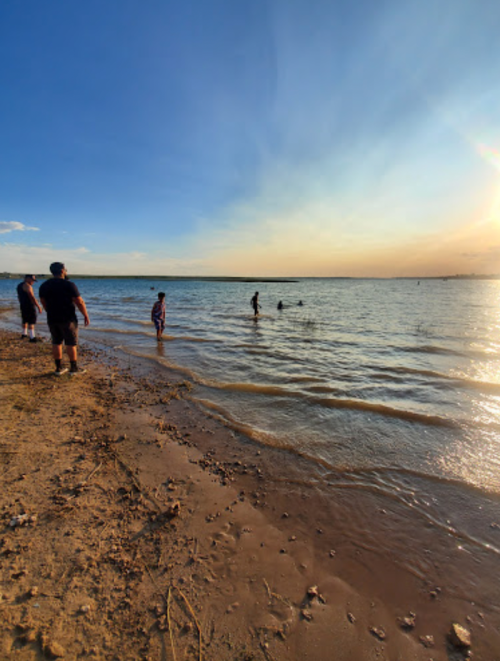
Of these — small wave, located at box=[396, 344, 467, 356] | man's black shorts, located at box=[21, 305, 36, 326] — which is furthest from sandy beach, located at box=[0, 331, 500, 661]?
small wave, located at box=[396, 344, 467, 356]

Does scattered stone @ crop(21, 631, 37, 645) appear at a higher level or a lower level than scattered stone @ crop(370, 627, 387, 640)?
higher

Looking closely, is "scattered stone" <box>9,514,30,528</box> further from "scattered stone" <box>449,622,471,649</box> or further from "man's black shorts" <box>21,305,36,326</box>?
"man's black shorts" <box>21,305,36,326</box>

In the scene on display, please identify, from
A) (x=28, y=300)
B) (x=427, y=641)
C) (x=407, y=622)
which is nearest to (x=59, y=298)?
(x=28, y=300)

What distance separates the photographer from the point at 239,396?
24.1 ft

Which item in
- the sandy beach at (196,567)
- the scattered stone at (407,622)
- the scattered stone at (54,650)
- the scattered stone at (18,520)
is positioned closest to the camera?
the scattered stone at (54,650)

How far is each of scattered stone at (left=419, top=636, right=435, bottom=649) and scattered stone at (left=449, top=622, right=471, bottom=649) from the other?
0.15 metres

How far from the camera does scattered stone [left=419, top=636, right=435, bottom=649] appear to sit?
2.22 meters

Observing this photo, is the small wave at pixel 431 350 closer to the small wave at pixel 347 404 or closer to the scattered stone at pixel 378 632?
the small wave at pixel 347 404

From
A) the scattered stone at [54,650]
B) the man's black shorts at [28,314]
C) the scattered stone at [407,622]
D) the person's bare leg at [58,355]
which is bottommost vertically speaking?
the scattered stone at [407,622]

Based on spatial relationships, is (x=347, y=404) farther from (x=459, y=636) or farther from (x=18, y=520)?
(x=18, y=520)

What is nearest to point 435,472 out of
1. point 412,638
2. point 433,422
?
point 433,422

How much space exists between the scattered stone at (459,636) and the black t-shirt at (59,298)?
318 inches

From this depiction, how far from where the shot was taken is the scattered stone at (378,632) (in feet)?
7.38

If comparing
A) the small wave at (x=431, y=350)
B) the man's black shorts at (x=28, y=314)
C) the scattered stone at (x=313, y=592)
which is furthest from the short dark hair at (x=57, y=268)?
the small wave at (x=431, y=350)
